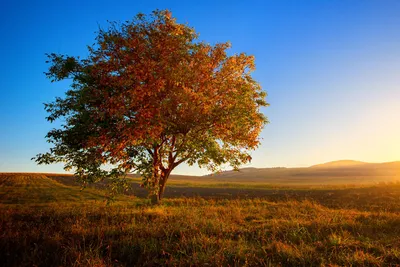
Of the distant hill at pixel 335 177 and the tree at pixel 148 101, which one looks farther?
the distant hill at pixel 335 177

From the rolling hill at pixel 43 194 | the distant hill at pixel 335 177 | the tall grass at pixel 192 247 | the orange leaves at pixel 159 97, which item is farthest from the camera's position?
the distant hill at pixel 335 177

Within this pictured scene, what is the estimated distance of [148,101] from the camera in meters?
13.6

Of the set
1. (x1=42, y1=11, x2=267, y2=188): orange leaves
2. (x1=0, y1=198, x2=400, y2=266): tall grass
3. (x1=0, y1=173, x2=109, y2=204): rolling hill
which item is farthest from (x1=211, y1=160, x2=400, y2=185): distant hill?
(x1=0, y1=198, x2=400, y2=266): tall grass

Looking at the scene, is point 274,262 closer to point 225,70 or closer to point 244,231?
point 244,231

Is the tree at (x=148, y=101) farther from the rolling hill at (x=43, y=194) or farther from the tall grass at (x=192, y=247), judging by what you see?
the rolling hill at (x=43, y=194)

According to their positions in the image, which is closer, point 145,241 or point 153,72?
point 145,241

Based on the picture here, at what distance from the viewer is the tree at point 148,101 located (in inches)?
521

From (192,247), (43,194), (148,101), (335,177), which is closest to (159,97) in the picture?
(148,101)

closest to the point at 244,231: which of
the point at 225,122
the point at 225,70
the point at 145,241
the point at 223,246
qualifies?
the point at 223,246

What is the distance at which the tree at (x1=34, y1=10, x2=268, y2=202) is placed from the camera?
43.4 feet

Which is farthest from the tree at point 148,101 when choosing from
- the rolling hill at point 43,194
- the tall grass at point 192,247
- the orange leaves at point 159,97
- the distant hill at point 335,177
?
the distant hill at point 335,177

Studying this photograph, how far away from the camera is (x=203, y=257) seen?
6539 mm

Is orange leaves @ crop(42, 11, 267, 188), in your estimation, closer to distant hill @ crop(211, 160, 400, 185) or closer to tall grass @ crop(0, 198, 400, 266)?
tall grass @ crop(0, 198, 400, 266)

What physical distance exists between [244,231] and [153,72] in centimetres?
931
